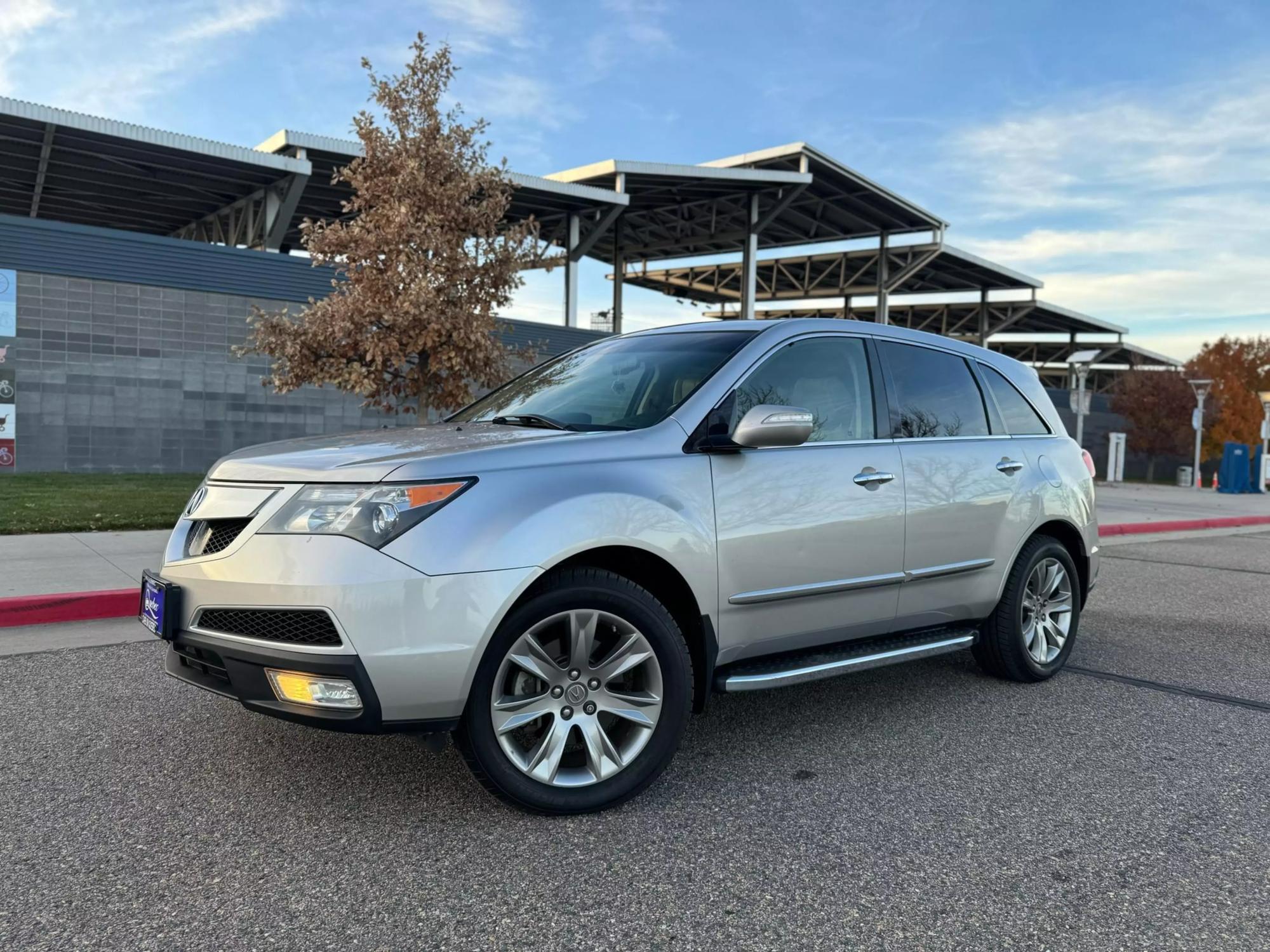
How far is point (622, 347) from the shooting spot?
452 centimetres

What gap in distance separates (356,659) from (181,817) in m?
0.92

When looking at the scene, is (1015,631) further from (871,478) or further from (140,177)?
(140,177)

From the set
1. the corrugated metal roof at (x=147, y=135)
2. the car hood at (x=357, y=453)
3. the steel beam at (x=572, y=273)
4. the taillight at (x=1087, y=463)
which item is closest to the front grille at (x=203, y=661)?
the car hood at (x=357, y=453)

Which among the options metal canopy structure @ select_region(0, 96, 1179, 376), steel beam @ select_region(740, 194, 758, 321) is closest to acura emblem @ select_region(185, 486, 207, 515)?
metal canopy structure @ select_region(0, 96, 1179, 376)

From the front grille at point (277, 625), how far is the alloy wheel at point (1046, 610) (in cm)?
353

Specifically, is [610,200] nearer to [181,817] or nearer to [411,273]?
[411,273]

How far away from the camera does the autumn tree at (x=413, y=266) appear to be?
432 inches

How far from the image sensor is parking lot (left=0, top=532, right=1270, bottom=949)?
2.53m

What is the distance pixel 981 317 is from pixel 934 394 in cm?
4093

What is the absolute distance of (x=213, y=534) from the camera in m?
3.33

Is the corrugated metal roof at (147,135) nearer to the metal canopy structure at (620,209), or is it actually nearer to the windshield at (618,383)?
the metal canopy structure at (620,209)

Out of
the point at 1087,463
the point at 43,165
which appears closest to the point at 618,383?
the point at 1087,463

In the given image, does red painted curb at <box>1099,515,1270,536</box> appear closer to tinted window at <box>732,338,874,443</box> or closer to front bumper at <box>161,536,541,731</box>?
A: tinted window at <box>732,338,874,443</box>

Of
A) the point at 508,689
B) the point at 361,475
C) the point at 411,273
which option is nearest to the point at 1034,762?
the point at 508,689
